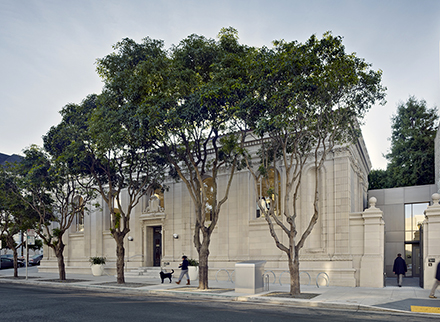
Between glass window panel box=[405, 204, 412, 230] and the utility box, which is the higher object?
glass window panel box=[405, 204, 412, 230]

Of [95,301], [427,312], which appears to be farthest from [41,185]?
[427,312]

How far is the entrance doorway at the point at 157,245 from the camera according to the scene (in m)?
31.1

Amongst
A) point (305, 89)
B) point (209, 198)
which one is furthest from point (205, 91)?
point (209, 198)

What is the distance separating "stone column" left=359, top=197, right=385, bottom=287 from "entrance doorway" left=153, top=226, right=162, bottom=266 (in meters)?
15.6

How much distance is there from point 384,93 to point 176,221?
17.1m

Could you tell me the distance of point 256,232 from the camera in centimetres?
2525

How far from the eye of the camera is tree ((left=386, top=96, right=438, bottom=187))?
41.4 metres

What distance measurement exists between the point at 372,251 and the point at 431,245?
115 inches

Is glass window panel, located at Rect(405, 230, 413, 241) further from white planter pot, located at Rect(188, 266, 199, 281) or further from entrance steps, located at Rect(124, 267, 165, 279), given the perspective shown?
entrance steps, located at Rect(124, 267, 165, 279)

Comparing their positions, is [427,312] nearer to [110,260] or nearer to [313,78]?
[313,78]

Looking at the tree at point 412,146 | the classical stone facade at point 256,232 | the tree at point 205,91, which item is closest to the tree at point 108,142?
the tree at point 205,91

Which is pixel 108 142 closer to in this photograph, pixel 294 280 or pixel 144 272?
pixel 294 280

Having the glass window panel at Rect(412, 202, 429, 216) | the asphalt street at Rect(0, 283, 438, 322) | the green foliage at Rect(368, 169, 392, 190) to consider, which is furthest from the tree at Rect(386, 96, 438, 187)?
the asphalt street at Rect(0, 283, 438, 322)

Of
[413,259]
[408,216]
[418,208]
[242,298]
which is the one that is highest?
[418,208]
